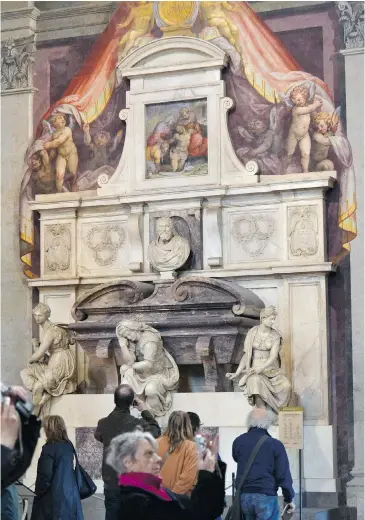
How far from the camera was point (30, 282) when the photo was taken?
46.3 feet

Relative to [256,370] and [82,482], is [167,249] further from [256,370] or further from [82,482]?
[82,482]

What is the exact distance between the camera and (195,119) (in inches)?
536

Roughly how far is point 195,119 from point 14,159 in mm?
2649

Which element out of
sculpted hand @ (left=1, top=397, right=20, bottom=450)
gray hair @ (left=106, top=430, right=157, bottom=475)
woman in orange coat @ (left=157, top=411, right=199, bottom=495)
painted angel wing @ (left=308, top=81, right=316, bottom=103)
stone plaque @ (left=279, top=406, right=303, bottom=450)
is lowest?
stone plaque @ (left=279, top=406, right=303, bottom=450)

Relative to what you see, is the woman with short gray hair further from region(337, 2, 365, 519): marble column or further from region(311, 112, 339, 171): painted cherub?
region(311, 112, 339, 171): painted cherub

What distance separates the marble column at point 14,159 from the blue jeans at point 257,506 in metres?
6.52

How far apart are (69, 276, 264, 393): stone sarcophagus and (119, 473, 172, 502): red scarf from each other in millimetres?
6983

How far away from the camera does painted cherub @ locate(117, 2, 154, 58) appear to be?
14.1 m

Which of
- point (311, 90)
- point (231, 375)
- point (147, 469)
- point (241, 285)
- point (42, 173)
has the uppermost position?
point (311, 90)

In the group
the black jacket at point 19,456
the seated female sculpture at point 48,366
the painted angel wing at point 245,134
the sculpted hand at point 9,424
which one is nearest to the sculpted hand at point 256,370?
the seated female sculpture at point 48,366

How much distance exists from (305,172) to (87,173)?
2.97 m

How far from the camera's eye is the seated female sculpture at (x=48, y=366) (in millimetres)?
13047

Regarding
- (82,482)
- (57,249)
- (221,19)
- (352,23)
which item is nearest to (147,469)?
(82,482)

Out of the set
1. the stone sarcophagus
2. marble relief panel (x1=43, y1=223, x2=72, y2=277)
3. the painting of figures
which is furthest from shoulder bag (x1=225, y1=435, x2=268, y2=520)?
marble relief panel (x1=43, y1=223, x2=72, y2=277)
